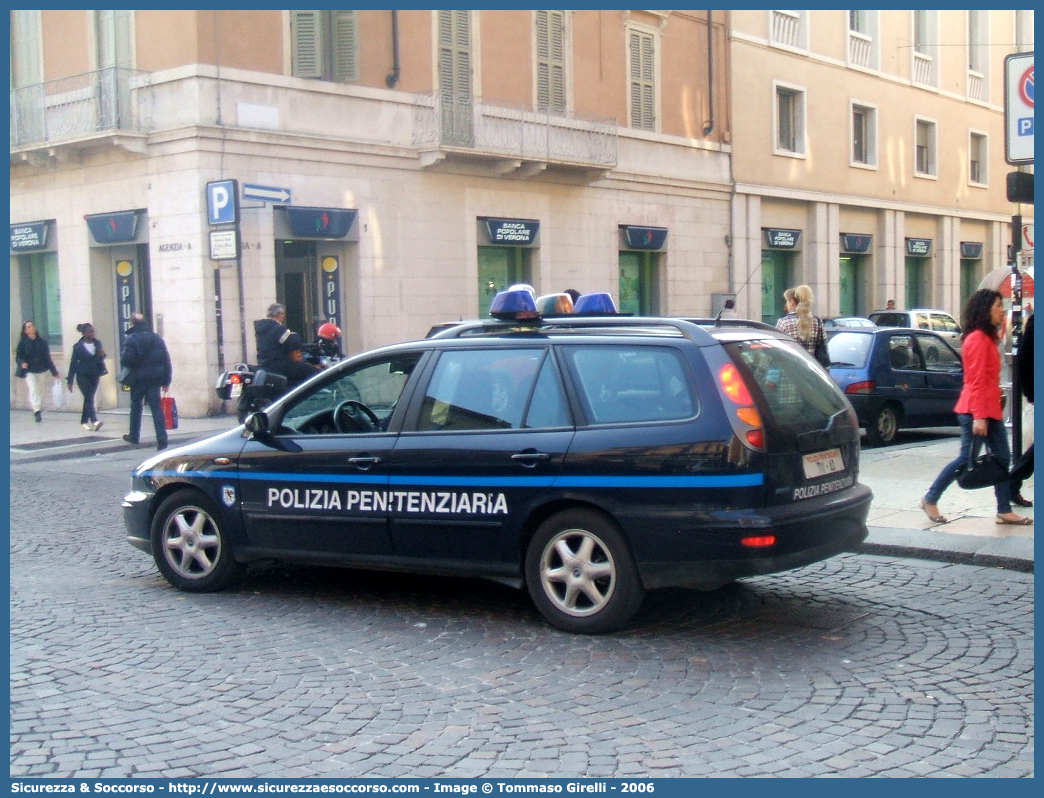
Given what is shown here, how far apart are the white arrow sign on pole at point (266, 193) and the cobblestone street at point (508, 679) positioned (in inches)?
505

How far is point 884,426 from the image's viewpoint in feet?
48.2

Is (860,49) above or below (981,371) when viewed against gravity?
above

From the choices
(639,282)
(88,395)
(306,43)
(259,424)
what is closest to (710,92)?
(639,282)

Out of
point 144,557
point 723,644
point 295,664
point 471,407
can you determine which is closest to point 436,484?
point 471,407

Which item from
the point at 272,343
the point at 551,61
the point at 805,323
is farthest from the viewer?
the point at 551,61

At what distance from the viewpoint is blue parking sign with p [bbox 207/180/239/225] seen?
1898cm

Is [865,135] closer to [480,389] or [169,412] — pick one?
[169,412]

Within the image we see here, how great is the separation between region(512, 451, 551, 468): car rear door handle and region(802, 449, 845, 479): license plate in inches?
51.1

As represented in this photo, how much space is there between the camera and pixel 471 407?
6.66 meters

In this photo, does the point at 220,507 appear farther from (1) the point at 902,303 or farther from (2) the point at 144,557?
(1) the point at 902,303

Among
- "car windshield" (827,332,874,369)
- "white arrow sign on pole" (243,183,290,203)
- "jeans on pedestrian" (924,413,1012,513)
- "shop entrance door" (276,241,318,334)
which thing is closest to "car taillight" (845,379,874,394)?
"car windshield" (827,332,874,369)

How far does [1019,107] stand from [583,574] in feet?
18.0

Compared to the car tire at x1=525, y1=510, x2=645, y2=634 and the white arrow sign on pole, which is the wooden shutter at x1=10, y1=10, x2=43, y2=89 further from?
the car tire at x1=525, y1=510, x2=645, y2=634
